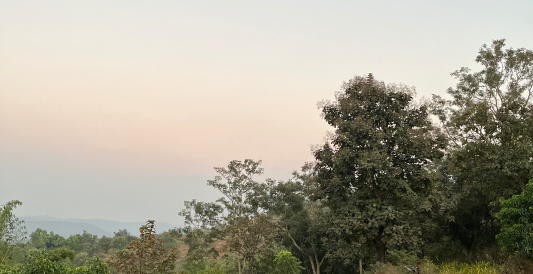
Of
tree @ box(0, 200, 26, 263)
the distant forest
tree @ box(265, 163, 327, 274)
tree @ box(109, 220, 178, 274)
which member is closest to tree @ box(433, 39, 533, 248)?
the distant forest

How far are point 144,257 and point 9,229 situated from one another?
35.9 feet

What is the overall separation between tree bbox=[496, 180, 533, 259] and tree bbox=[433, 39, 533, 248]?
3.12 m

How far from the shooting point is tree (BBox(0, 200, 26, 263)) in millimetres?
14266

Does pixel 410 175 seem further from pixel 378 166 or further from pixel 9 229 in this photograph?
pixel 9 229

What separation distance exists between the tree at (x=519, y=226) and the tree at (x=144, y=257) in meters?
11.1

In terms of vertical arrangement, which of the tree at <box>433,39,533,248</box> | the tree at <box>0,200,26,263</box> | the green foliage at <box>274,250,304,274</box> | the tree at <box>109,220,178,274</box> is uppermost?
the tree at <box>433,39,533,248</box>

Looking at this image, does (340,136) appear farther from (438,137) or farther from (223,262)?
(223,262)

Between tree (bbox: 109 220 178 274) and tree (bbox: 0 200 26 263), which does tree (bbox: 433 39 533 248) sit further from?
tree (bbox: 0 200 26 263)

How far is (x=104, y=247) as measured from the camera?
55.1m

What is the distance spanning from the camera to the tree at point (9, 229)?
14.3 m

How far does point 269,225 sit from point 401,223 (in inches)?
253

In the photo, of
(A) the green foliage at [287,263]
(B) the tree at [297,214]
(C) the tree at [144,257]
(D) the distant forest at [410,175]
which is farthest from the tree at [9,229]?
(B) the tree at [297,214]

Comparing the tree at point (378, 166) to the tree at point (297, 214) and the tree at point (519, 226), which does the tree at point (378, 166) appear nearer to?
the tree at point (519, 226)

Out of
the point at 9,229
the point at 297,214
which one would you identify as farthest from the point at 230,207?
the point at 9,229
